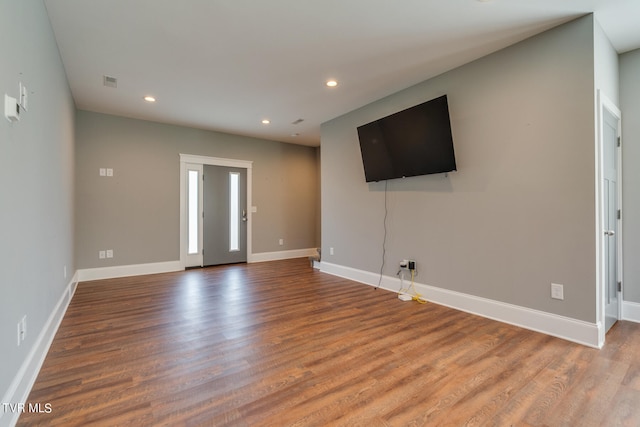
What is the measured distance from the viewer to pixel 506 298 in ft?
9.25

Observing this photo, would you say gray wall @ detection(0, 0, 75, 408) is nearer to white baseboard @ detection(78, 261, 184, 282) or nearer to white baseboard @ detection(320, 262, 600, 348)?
white baseboard @ detection(78, 261, 184, 282)

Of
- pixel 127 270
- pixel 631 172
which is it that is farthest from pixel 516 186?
pixel 127 270

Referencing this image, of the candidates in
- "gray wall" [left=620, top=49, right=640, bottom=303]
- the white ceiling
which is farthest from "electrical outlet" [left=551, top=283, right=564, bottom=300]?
the white ceiling

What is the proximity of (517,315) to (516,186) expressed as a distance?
3.82ft

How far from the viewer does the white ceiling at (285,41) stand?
229cm

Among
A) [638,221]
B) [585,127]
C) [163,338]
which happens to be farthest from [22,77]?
[638,221]

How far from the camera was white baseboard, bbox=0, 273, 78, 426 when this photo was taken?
1414 millimetres

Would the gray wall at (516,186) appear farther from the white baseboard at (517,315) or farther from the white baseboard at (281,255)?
the white baseboard at (281,255)

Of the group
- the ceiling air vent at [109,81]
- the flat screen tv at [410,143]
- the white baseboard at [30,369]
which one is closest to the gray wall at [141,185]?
the ceiling air vent at [109,81]

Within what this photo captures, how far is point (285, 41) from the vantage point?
272cm

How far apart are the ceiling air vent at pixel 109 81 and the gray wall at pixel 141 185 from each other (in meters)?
1.45

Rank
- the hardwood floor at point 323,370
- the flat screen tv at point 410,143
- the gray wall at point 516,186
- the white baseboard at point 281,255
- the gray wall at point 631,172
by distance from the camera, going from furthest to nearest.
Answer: the white baseboard at point 281,255 → the flat screen tv at point 410,143 → the gray wall at point 631,172 → the gray wall at point 516,186 → the hardwood floor at point 323,370

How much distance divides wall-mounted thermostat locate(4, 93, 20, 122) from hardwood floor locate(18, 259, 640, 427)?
1480mm

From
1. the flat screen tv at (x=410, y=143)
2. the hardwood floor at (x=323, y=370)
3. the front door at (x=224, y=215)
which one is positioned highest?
the flat screen tv at (x=410, y=143)
